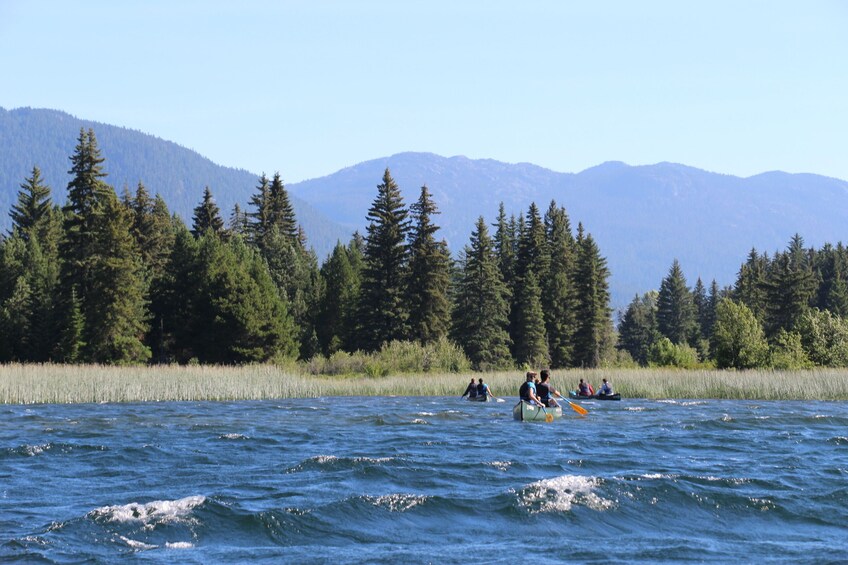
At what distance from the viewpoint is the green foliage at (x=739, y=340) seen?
62.4 m

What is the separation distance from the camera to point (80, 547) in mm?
15031

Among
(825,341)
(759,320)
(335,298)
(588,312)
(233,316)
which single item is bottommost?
(825,341)

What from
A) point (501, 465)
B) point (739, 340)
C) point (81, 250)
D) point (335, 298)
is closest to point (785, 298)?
point (739, 340)

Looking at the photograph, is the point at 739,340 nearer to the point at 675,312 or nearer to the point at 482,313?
the point at 482,313

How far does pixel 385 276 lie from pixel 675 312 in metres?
59.4

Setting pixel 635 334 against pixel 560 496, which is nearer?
pixel 560 496

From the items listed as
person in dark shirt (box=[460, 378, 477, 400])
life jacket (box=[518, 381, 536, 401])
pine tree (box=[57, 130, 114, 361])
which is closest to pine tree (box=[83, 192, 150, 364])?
pine tree (box=[57, 130, 114, 361])

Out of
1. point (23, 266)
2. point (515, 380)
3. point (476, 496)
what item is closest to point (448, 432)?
point (476, 496)

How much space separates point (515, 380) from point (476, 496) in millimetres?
33469

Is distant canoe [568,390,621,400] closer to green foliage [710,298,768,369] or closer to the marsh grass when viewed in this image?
the marsh grass

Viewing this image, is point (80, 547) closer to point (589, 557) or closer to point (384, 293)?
point (589, 557)

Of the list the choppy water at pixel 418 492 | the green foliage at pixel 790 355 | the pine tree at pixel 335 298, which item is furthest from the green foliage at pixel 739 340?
the pine tree at pixel 335 298

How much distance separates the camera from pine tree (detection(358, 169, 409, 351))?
2963 inches

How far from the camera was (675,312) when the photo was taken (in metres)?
127
